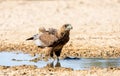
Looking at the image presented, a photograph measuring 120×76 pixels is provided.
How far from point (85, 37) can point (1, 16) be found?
21.3 ft

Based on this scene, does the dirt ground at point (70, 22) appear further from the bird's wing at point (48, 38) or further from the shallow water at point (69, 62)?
the bird's wing at point (48, 38)

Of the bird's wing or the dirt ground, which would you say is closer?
the dirt ground

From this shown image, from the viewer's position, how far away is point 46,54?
12406mm

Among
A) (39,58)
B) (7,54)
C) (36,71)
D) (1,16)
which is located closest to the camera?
(36,71)

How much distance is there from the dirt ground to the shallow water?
60cm

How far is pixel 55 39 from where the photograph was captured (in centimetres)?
1203

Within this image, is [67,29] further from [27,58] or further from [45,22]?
[45,22]

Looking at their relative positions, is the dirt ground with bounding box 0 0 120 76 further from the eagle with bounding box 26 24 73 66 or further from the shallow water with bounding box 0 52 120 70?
the eagle with bounding box 26 24 73 66

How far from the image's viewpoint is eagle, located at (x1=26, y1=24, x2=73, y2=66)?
39.2 ft

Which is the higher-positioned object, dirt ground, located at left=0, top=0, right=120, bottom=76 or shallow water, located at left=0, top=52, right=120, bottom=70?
dirt ground, located at left=0, top=0, right=120, bottom=76

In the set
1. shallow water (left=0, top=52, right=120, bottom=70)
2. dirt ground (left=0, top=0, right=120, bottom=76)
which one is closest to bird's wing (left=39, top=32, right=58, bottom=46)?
shallow water (left=0, top=52, right=120, bottom=70)

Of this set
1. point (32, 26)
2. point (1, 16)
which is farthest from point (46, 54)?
point (1, 16)

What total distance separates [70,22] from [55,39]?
885 centimetres

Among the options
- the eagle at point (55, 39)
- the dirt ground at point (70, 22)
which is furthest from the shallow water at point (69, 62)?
the dirt ground at point (70, 22)
